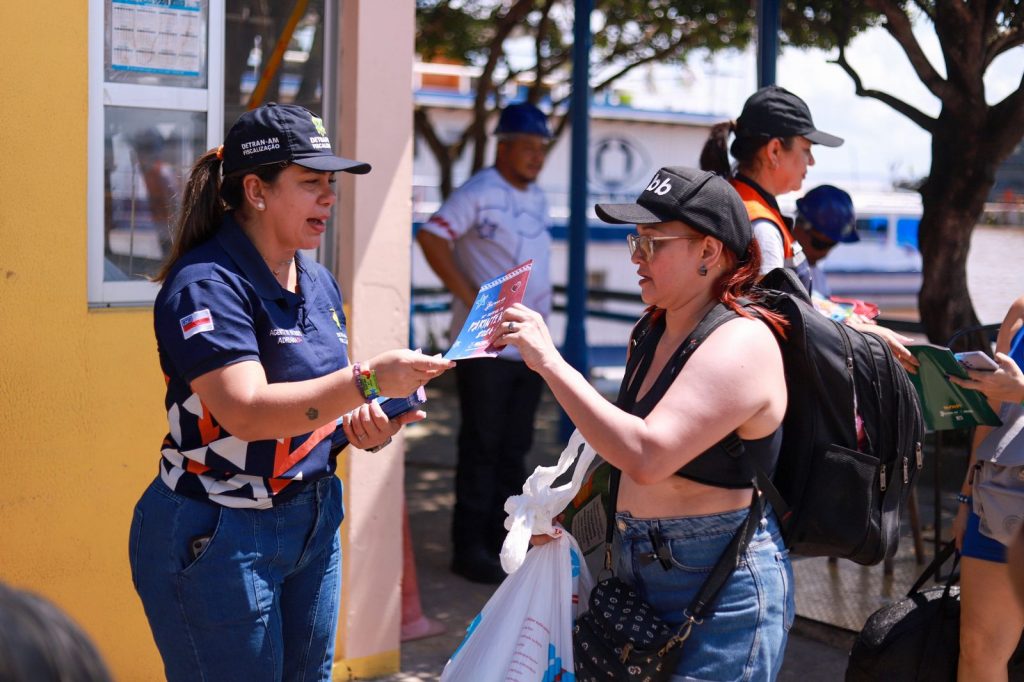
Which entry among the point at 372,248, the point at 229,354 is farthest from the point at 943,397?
the point at 229,354

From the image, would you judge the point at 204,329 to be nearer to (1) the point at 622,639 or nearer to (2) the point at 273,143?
(2) the point at 273,143

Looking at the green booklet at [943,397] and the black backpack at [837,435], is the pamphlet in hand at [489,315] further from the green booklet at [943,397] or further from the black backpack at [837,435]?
the green booklet at [943,397]

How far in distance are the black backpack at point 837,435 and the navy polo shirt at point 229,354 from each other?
1043 mm

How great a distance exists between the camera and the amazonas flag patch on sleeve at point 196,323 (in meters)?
2.43

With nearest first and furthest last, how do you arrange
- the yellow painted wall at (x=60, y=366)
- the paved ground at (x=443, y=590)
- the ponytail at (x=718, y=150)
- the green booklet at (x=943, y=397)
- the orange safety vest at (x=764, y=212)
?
the green booklet at (x=943, y=397) < the yellow painted wall at (x=60, y=366) < the orange safety vest at (x=764, y=212) < the ponytail at (x=718, y=150) < the paved ground at (x=443, y=590)

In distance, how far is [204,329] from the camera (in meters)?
2.43

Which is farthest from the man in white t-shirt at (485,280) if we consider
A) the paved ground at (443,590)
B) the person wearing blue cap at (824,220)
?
the person wearing blue cap at (824,220)

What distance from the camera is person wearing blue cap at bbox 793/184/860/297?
211 inches

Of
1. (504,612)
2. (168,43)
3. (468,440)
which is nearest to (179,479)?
(504,612)

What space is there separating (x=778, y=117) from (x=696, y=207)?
1443 mm

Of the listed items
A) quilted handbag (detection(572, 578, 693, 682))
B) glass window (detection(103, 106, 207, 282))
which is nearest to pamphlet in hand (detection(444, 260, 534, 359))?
quilted handbag (detection(572, 578, 693, 682))

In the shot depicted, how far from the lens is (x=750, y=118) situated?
3936 millimetres

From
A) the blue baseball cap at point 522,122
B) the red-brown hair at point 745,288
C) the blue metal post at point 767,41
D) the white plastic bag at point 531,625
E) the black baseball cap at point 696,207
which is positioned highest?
the blue metal post at point 767,41

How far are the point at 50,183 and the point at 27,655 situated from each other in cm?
284
